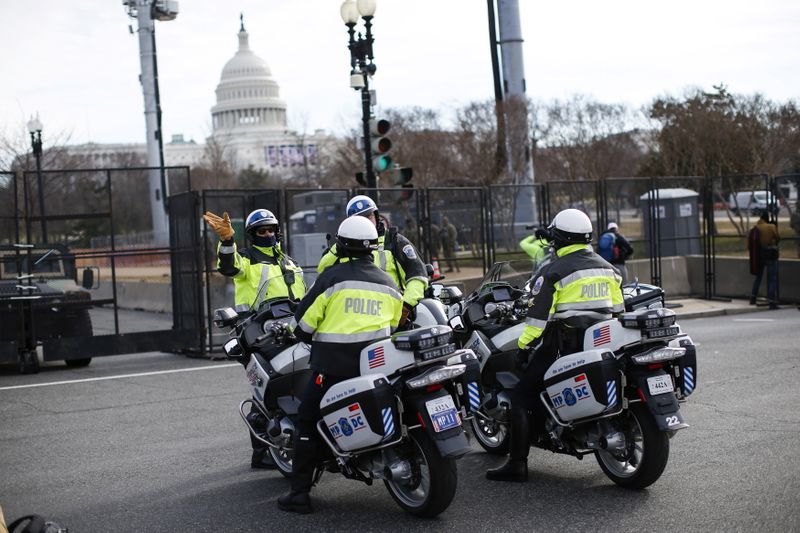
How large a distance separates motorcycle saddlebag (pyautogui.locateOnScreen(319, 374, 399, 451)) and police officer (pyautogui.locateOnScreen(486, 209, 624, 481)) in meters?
1.40

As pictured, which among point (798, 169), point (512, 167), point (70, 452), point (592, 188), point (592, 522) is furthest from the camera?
point (798, 169)

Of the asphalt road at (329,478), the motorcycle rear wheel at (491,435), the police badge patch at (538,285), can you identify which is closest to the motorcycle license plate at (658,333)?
the police badge patch at (538,285)

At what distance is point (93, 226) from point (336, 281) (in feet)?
60.6

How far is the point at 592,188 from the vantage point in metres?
21.9

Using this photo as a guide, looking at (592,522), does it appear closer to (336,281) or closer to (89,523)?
(336,281)

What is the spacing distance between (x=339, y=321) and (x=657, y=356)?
6.55ft

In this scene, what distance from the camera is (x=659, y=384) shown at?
6555mm

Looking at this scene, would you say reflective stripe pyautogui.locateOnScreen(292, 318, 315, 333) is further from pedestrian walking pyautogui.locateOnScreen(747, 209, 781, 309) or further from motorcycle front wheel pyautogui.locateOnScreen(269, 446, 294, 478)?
pedestrian walking pyautogui.locateOnScreen(747, 209, 781, 309)

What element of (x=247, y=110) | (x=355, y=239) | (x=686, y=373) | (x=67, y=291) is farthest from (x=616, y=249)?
(x=247, y=110)

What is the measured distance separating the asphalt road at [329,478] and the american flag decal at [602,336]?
96 centimetres

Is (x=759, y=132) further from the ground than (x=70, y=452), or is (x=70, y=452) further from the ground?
(x=759, y=132)

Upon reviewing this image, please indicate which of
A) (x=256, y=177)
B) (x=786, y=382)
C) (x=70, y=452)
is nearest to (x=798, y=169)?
(x=786, y=382)

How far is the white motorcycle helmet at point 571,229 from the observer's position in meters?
7.18

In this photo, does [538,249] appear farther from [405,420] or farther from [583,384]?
[405,420]
